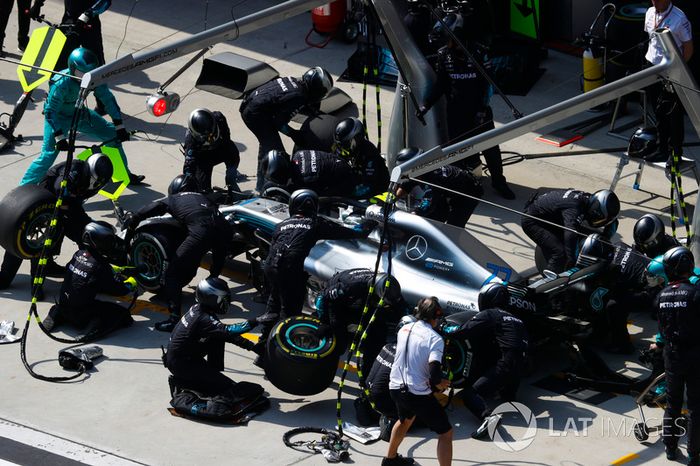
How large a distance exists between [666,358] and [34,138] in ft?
32.5

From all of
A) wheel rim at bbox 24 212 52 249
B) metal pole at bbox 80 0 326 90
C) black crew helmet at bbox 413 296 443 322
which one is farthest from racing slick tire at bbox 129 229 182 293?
black crew helmet at bbox 413 296 443 322

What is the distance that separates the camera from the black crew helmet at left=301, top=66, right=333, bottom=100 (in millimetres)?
15234

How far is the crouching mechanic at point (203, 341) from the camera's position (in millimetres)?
11430

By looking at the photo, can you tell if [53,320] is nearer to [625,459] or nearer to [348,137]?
[348,137]

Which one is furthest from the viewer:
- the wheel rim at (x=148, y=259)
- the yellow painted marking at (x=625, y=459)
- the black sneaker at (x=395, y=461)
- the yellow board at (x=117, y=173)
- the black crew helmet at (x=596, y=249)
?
the yellow board at (x=117, y=173)

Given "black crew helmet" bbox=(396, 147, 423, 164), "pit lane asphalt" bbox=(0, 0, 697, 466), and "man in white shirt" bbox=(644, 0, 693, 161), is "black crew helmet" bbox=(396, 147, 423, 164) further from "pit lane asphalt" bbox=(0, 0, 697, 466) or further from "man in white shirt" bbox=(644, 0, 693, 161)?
"man in white shirt" bbox=(644, 0, 693, 161)

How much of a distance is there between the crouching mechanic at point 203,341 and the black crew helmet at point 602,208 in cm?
357

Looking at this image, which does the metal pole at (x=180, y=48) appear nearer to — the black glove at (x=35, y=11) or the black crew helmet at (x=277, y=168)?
the black crew helmet at (x=277, y=168)

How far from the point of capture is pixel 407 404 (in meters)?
10.4

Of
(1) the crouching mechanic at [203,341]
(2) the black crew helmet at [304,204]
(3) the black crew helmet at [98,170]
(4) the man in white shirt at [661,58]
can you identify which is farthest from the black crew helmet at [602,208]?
(3) the black crew helmet at [98,170]

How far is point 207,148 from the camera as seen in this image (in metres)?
14.6

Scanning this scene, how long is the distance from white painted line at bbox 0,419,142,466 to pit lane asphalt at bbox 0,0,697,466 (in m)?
0.06

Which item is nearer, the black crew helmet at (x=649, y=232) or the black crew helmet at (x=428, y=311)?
the black crew helmet at (x=428, y=311)

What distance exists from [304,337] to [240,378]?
0.93 metres
